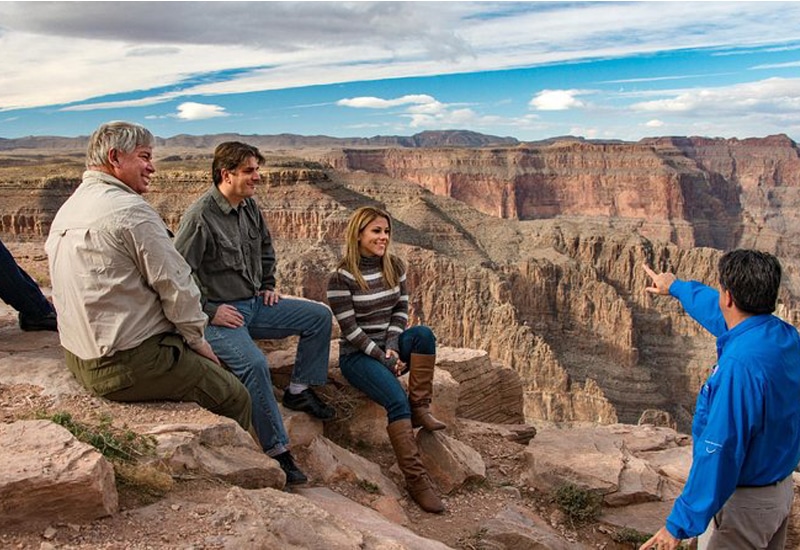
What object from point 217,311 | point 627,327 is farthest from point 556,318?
point 217,311

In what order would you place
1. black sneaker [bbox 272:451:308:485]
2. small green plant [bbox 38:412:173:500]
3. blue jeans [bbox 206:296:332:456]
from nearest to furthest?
small green plant [bbox 38:412:173:500]
black sneaker [bbox 272:451:308:485]
blue jeans [bbox 206:296:332:456]

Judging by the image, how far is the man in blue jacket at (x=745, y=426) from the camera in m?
3.38

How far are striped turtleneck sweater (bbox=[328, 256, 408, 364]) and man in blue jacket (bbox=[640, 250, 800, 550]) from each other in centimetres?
291

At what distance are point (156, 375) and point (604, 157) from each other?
107m

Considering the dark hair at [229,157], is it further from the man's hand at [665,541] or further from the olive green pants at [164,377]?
the man's hand at [665,541]

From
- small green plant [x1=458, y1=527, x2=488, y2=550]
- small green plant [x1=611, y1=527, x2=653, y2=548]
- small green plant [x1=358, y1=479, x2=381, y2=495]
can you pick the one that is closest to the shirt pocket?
small green plant [x1=358, y1=479, x2=381, y2=495]

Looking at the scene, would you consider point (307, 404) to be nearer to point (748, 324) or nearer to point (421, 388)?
point (421, 388)

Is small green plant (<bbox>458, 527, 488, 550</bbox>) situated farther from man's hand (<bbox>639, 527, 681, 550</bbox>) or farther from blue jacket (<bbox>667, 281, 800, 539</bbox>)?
blue jacket (<bbox>667, 281, 800, 539</bbox>)

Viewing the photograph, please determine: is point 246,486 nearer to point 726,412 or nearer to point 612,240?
point 726,412

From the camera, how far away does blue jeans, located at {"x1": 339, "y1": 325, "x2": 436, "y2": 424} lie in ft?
19.4

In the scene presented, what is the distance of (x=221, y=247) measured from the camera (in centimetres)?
573

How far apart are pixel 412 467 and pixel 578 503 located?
160cm

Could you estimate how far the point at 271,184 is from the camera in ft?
153

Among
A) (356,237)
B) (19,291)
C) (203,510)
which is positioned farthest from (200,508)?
(19,291)
